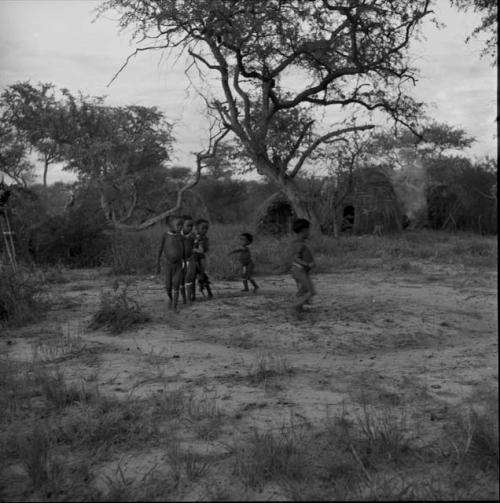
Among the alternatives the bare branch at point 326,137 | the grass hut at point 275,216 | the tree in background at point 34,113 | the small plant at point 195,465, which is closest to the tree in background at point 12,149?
the tree in background at point 34,113

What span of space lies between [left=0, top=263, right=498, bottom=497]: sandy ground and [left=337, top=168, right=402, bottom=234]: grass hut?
37.6ft

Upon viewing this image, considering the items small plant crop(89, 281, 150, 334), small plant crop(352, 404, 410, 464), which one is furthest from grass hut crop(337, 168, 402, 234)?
small plant crop(352, 404, 410, 464)

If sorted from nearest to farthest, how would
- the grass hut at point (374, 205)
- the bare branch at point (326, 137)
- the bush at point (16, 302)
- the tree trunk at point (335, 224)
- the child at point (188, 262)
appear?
the bush at point (16, 302) < the child at point (188, 262) < the bare branch at point (326, 137) < the tree trunk at point (335, 224) < the grass hut at point (374, 205)

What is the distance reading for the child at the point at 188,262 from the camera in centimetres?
768

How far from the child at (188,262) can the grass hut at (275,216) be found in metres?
11.8

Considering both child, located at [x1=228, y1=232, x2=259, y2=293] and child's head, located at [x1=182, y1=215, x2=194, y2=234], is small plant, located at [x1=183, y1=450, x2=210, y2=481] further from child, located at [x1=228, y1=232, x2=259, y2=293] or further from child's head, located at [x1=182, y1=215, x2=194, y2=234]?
child, located at [x1=228, y1=232, x2=259, y2=293]

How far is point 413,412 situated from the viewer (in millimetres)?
3832

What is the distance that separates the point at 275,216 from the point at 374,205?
3.28m

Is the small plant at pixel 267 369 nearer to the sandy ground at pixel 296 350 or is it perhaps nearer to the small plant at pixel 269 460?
the sandy ground at pixel 296 350

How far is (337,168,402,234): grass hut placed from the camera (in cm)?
2006

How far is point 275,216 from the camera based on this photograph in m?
20.6

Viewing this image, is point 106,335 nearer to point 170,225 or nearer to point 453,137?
point 170,225

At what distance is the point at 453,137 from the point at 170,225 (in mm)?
25087

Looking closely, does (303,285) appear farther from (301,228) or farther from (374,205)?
(374,205)
